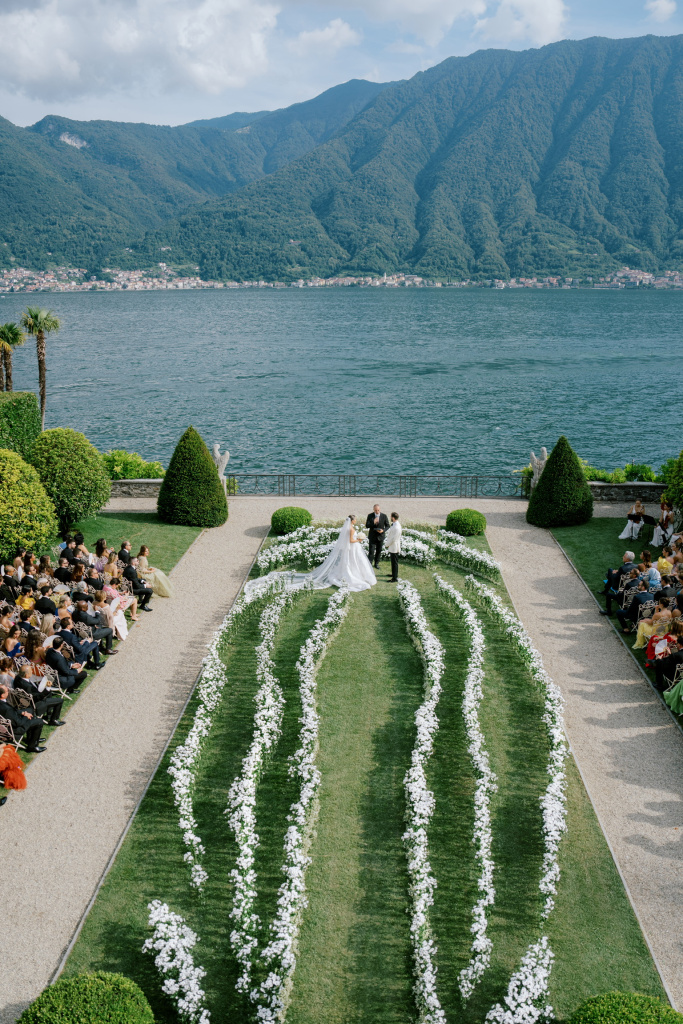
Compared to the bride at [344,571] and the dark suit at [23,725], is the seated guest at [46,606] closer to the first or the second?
the dark suit at [23,725]

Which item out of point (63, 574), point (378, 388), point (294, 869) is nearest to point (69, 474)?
point (63, 574)

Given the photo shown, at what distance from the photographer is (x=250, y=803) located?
11.8m

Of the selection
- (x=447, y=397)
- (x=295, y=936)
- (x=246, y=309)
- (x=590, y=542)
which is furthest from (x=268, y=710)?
(x=246, y=309)

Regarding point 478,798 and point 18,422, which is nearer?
point 478,798

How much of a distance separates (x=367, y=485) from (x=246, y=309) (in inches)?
6074

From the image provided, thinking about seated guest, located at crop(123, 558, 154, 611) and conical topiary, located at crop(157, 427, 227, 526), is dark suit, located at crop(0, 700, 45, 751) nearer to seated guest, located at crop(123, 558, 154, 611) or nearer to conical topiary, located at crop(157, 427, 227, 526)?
seated guest, located at crop(123, 558, 154, 611)

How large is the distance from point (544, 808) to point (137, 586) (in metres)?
11.5

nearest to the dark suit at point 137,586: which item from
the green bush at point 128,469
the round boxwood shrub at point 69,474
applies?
the round boxwood shrub at point 69,474

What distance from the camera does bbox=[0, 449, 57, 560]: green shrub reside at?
20.8 metres

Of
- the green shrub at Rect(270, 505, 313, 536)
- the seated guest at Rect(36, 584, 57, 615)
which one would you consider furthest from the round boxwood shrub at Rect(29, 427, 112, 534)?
the seated guest at Rect(36, 584, 57, 615)

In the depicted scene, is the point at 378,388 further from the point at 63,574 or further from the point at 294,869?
the point at 294,869

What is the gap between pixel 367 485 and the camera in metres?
45.4

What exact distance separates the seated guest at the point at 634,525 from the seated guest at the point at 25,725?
59.1 ft

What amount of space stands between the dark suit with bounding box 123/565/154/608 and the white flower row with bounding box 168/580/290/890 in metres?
2.53
